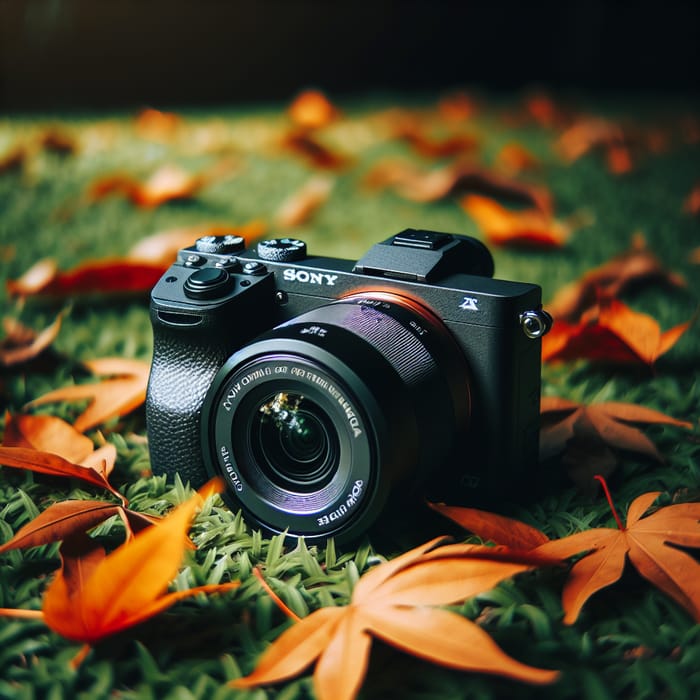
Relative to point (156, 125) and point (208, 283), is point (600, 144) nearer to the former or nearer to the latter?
point (156, 125)

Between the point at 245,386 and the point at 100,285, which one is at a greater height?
the point at 245,386

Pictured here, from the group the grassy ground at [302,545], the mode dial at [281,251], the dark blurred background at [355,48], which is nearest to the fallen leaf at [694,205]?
the grassy ground at [302,545]

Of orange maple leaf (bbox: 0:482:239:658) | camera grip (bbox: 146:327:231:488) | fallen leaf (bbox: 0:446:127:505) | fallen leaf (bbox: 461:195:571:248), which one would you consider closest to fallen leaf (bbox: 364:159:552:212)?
fallen leaf (bbox: 461:195:571:248)

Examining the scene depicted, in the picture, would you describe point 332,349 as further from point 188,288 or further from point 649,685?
point 649,685

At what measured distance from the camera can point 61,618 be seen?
646 millimetres

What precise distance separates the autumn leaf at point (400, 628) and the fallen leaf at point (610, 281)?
2.31 feet

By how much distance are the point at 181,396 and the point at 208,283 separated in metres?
0.12

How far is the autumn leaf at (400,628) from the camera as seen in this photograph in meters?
0.58

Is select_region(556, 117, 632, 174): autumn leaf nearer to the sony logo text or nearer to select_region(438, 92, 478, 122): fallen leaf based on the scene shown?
select_region(438, 92, 478, 122): fallen leaf

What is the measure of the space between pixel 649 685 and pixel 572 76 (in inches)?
170

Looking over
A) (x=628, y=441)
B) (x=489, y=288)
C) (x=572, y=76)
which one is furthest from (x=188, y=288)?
A: (x=572, y=76)

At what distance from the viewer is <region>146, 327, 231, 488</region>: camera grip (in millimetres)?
883

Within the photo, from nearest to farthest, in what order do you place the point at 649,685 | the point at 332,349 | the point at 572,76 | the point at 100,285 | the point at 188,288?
the point at 649,685
the point at 332,349
the point at 188,288
the point at 100,285
the point at 572,76

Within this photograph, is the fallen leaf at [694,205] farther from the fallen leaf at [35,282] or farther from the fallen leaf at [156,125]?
the fallen leaf at [156,125]
